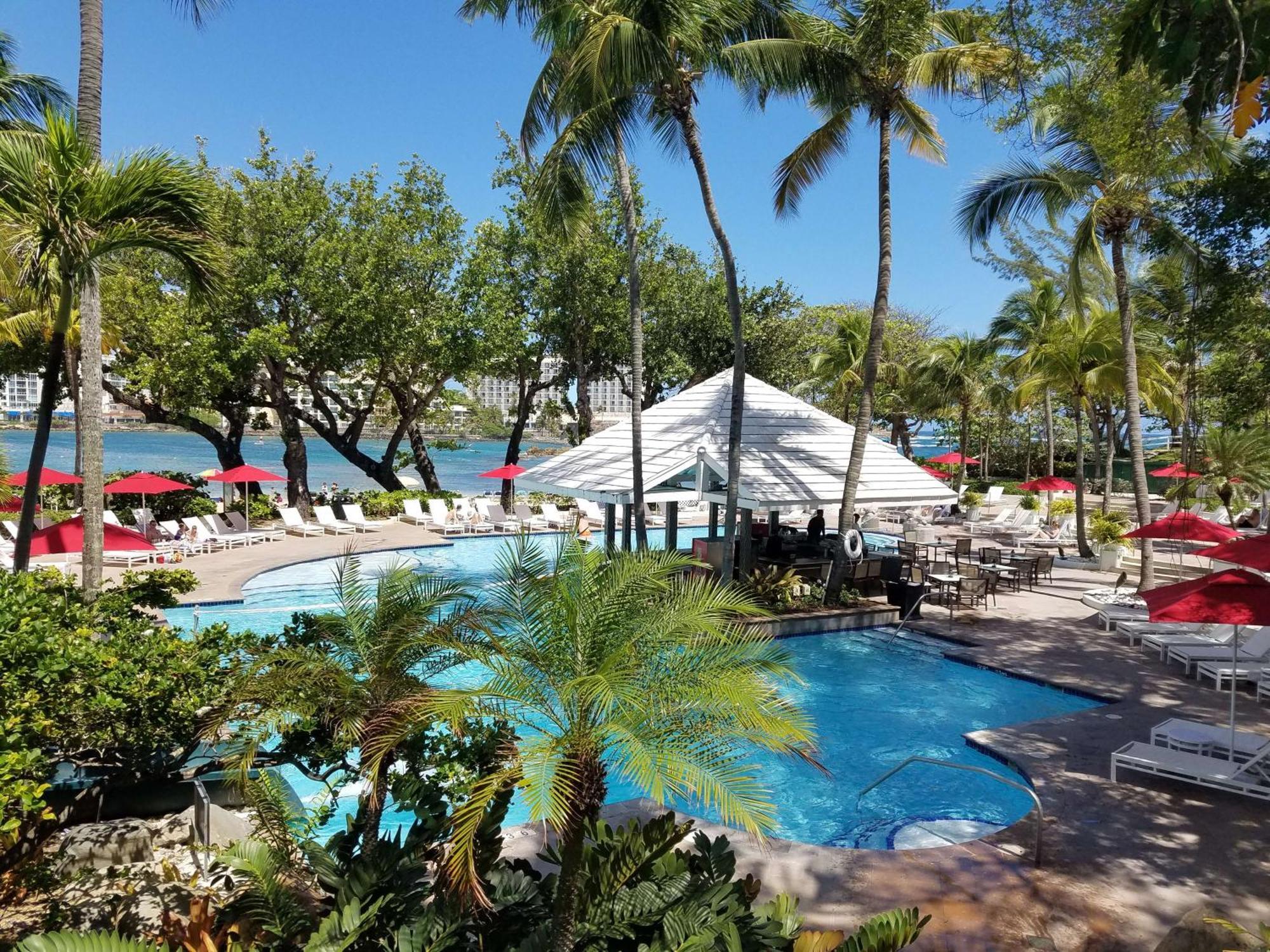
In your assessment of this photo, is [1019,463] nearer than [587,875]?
No

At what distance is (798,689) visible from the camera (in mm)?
11570

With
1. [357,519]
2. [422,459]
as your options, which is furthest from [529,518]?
[422,459]

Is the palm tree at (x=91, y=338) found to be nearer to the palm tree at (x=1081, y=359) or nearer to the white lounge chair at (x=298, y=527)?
the white lounge chair at (x=298, y=527)

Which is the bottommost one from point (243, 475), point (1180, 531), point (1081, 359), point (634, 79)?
point (1180, 531)

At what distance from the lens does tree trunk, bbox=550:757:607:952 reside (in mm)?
4109

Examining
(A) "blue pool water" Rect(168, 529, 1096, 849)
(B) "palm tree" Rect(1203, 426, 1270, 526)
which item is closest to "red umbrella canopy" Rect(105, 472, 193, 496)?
(A) "blue pool water" Rect(168, 529, 1096, 849)

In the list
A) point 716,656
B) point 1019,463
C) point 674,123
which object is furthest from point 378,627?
point 1019,463

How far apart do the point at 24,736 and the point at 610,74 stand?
1025cm

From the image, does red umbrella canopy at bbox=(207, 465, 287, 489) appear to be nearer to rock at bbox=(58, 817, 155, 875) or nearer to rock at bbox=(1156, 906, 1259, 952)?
rock at bbox=(58, 817, 155, 875)

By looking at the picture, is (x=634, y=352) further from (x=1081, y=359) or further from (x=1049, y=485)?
(x=1049, y=485)

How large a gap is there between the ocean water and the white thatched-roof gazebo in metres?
33.6

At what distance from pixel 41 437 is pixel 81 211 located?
8.06 feet

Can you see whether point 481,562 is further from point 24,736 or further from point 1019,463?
point 1019,463

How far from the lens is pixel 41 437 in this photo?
7.93m
